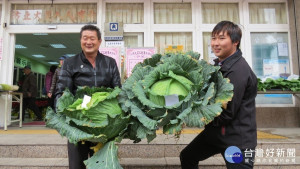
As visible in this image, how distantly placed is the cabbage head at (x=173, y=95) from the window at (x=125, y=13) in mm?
4731

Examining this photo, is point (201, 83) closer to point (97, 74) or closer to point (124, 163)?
point (97, 74)

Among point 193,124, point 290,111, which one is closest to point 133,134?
point 193,124

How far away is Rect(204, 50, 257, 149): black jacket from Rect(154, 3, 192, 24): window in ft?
15.8

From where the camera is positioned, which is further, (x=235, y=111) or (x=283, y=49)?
(x=283, y=49)

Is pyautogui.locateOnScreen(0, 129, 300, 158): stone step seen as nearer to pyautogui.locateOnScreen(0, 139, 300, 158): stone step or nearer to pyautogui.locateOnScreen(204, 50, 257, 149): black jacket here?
pyautogui.locateOnScreen(0, 139, 300, 158): stone step

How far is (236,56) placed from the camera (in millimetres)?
1897

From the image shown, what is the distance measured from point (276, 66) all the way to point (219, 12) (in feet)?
7.16

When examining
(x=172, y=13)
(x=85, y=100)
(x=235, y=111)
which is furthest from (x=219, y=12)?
(x=85, y=100)

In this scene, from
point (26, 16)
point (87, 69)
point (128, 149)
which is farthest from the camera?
point (26, 16)

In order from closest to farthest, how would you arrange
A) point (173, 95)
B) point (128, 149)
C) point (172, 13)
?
1. point (173, 95)
2. point (128, 149)
3. point (172, 13)

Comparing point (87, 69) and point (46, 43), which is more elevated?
point (46, 43)

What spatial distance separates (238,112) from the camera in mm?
1841

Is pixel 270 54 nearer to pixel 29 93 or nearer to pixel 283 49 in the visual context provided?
pixel 283 49

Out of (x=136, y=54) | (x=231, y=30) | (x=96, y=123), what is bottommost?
(x=96, y=123)
